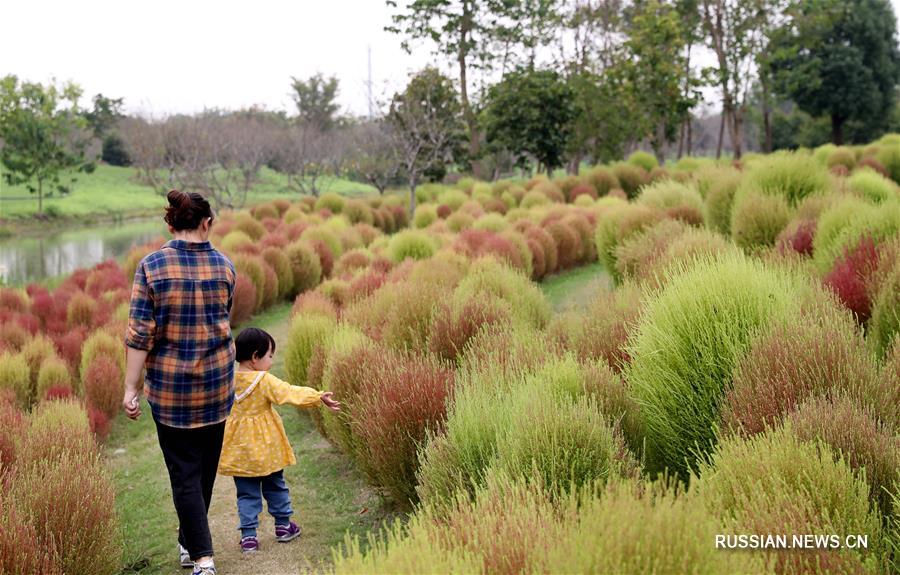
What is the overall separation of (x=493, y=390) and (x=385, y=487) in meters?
1.07

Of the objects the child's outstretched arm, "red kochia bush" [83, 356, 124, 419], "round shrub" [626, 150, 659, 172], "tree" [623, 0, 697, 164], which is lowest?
"red kochia bush" [83, 356, 124, 419]

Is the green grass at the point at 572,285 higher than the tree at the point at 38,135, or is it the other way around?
the tree at the point at 38,135

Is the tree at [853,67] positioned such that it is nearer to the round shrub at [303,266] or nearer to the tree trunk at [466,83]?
the tree trunk at [466,83]

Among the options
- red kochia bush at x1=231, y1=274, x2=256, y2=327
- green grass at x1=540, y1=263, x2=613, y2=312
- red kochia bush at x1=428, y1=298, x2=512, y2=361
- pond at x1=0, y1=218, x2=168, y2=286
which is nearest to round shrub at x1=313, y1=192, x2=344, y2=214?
pond at x1=0, y1=218, x2=168, y2=286

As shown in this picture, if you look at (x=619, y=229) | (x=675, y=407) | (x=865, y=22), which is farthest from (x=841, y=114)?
(x=675, y=407)

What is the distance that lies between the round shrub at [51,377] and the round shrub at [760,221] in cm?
691

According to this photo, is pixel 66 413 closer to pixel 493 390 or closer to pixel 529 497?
pixel 493 390

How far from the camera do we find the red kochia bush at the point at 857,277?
504 cm

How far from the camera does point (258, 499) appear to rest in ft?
13.9

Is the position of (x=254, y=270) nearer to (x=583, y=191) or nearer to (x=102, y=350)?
(x=102, y=350)

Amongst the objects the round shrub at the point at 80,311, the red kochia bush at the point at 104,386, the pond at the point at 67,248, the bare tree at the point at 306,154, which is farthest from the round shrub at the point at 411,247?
the bare tree at the point at 306,154

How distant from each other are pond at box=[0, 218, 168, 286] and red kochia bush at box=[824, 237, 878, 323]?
56.4 feet

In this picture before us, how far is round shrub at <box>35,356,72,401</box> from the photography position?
6.89m

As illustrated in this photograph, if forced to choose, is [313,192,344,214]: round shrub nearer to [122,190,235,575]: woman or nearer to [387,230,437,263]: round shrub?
[387,230,437,263]: round shrub
